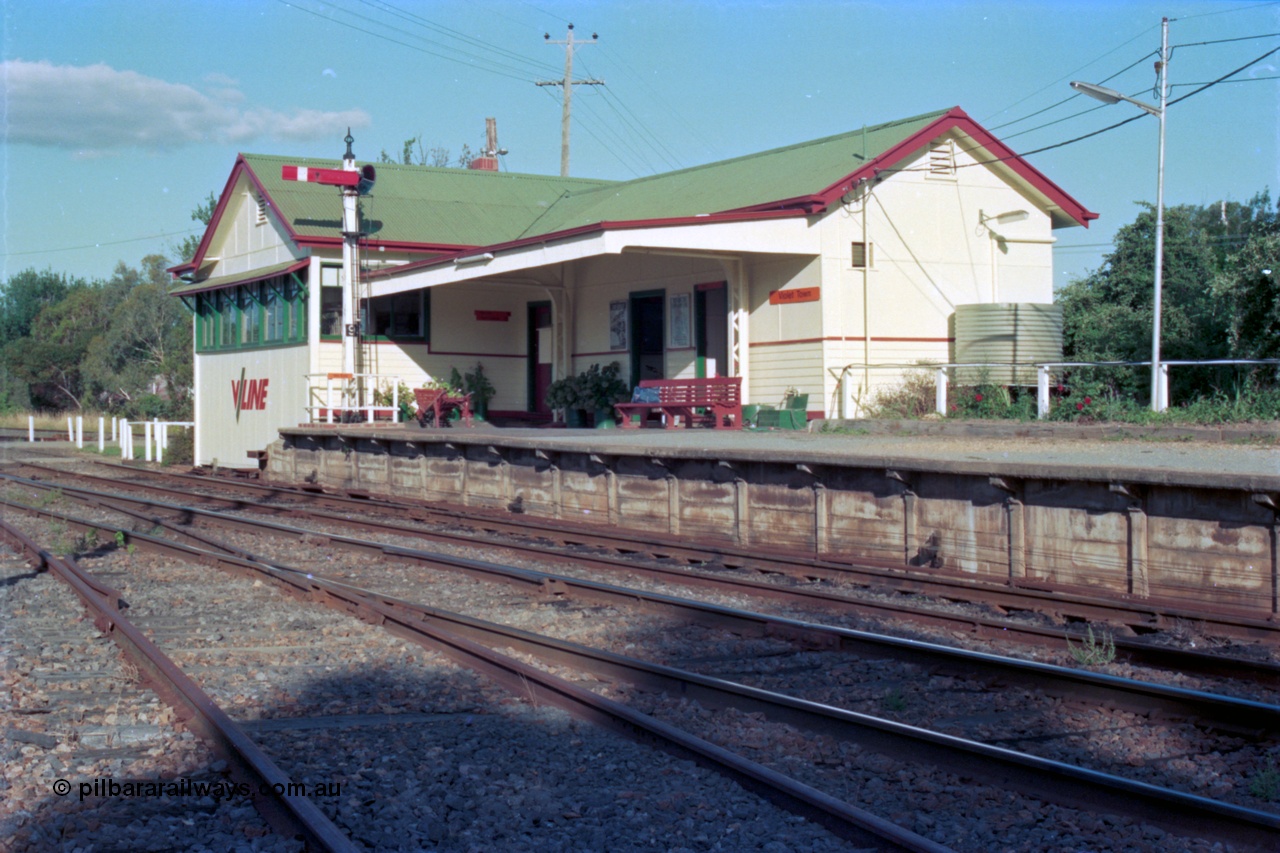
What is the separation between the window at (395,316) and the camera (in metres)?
26.1

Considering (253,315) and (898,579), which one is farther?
(253,315)

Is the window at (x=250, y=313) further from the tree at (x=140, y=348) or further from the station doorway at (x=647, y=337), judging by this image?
the tree at (x=140, y=348)

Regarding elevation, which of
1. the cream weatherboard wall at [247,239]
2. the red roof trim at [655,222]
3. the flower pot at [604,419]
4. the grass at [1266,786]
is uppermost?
the cream weatherboard wall at [247,239]

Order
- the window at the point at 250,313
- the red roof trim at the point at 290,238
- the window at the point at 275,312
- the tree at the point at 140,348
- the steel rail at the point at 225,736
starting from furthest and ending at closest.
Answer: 1. the tree at the point at 140,348
2. the window at the point at 250,313
3. the window at the point at 275,312
4. the red roof trim at the point at 290,238
5. the steel rail at the point at 225,736

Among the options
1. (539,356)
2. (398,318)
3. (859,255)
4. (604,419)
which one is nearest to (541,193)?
(539,356)

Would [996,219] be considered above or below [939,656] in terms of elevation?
above

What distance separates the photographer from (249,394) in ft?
95.3

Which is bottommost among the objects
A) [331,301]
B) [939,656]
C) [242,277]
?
[939,656]

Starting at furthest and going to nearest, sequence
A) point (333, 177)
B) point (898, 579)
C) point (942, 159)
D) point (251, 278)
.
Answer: point (251, 278)
point (333, 177)
point (942, 159)
point (898, 579)

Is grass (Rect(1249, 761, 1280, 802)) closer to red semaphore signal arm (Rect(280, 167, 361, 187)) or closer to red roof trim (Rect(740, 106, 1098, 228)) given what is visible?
red roof trim (Rect(740, 106, 1098, 228))

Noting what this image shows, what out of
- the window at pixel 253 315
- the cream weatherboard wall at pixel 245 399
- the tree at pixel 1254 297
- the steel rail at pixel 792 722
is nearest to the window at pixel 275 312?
the window at pixel 253 315

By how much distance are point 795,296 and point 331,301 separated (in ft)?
35.7

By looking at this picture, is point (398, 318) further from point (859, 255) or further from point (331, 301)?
point (859, 255)

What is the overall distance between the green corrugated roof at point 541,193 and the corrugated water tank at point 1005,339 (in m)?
3.52
